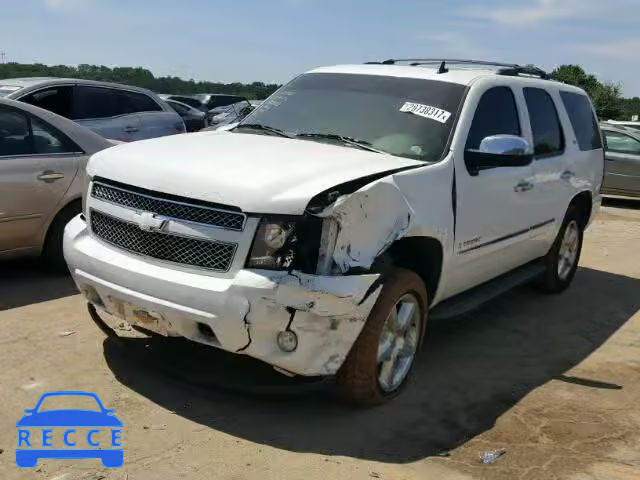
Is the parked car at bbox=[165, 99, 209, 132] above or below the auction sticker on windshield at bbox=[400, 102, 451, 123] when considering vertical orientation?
below

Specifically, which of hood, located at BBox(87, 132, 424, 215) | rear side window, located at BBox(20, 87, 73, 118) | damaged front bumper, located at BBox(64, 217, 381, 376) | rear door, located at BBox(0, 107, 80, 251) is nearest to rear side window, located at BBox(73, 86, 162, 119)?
rear side window, located at BBox(20, 87, 73, 118)

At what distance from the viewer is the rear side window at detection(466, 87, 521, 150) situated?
4.82 m

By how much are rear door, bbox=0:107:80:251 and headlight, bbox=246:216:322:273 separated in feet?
10.1

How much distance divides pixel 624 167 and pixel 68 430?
12.8 m

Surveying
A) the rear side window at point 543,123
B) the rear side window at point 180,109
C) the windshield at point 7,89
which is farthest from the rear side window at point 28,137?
the rear side window at point 180,109

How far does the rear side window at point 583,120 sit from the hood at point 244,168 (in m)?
2.98

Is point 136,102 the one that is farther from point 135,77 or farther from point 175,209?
point 135,77

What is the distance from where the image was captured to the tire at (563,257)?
Result: 6.57m

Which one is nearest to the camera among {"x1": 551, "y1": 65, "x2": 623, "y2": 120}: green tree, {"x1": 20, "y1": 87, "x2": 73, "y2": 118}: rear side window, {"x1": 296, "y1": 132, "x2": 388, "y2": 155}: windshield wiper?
{"x1": 296, "y1": 132, "x2": 388, "y2": 155}: windshield wiper

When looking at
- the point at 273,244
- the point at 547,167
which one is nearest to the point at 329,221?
the point at 273,244

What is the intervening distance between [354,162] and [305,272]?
83 centimetres

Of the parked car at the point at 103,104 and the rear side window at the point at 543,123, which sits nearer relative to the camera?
the rear side window at the point at 543,123

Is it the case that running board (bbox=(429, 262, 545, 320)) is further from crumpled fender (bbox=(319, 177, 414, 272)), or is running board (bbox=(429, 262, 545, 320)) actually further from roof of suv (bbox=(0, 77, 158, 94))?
roof of suv (bbox=(0, 77, 158, 94))

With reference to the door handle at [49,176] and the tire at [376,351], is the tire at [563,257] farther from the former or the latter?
the door handle at [49,176]
